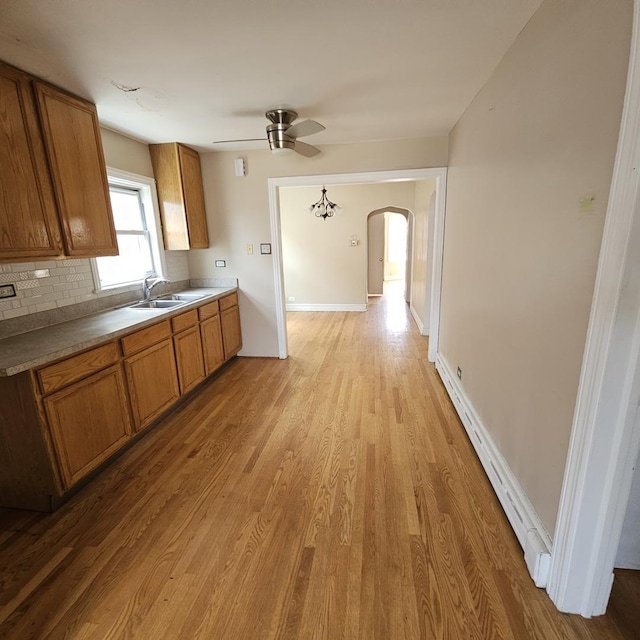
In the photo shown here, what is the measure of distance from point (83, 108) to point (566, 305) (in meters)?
2.95

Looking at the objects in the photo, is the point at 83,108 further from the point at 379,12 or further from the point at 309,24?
the point at 379,12

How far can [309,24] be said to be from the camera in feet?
5.01

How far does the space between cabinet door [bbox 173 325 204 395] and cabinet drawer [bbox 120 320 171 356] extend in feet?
0.51

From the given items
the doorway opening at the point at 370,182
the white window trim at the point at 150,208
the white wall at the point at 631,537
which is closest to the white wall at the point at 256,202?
the doorway opening at the point at 370,182

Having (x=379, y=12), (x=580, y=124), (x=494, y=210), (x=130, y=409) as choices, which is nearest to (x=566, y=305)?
(x=580, y=124)

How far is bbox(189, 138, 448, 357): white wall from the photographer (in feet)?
11.3

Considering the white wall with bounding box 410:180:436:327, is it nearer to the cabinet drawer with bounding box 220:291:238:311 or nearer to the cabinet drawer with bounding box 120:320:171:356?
the cabinet drawer with bounding box 220:291:238:311

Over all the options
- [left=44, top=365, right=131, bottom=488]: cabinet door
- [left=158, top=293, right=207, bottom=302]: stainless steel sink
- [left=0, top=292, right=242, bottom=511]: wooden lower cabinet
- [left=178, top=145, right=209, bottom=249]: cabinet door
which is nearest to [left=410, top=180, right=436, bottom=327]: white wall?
[left=178, top=145, right=209, bottom=249]: cabinet door

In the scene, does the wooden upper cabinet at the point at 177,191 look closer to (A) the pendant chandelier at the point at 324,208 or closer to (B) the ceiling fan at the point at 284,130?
(B) the ceiling fan at the point at 284,130

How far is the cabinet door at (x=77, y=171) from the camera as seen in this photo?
2002 millimetres

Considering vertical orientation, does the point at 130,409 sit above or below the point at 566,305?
below

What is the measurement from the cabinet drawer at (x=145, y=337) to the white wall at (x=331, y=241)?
13.9 feet

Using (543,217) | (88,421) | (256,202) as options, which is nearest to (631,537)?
(543,217)

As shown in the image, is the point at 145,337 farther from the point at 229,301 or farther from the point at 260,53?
the point at 260,53
